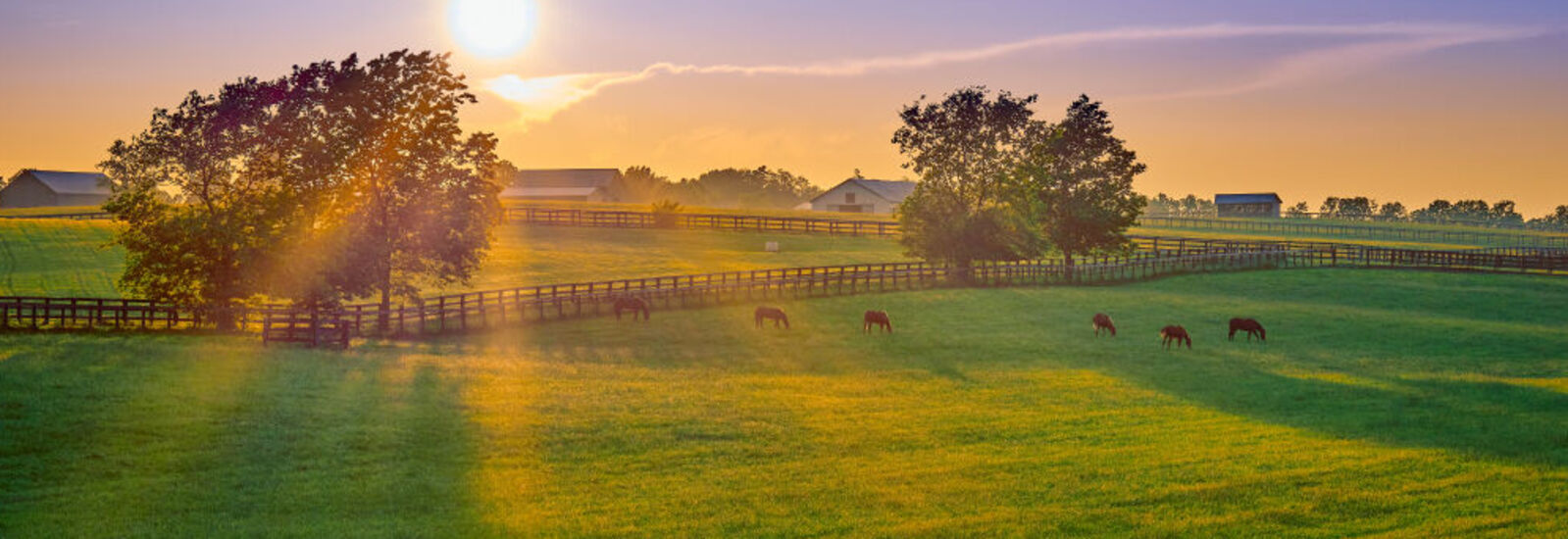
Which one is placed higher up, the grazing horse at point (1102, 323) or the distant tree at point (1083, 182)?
the distant tree at point (1083, 182)

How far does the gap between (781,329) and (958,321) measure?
658cm

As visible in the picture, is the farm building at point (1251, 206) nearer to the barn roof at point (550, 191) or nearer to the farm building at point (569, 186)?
the farm building at point (569, 186)

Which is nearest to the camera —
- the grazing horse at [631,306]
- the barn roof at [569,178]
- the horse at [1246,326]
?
the horse at [1246,326]

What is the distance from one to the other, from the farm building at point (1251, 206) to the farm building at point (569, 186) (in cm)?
8419

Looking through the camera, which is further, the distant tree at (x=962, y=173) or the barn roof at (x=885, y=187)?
the barn roof at (x=885, y=187)

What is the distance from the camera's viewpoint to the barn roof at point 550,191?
132 metres

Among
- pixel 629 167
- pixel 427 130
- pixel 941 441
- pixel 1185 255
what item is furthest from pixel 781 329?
pixel 629 167

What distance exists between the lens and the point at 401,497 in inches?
672

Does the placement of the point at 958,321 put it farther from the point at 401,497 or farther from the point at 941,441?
the point at 401,497

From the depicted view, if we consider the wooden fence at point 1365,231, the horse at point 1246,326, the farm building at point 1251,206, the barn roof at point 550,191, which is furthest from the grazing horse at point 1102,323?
the farm building at point 1251,206

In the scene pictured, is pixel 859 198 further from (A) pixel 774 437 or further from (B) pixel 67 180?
(A) pixel 774 437

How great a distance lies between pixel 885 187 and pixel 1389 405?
103 meters

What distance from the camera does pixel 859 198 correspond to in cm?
12212

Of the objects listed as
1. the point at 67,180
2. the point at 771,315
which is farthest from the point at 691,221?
the point at 67,180
